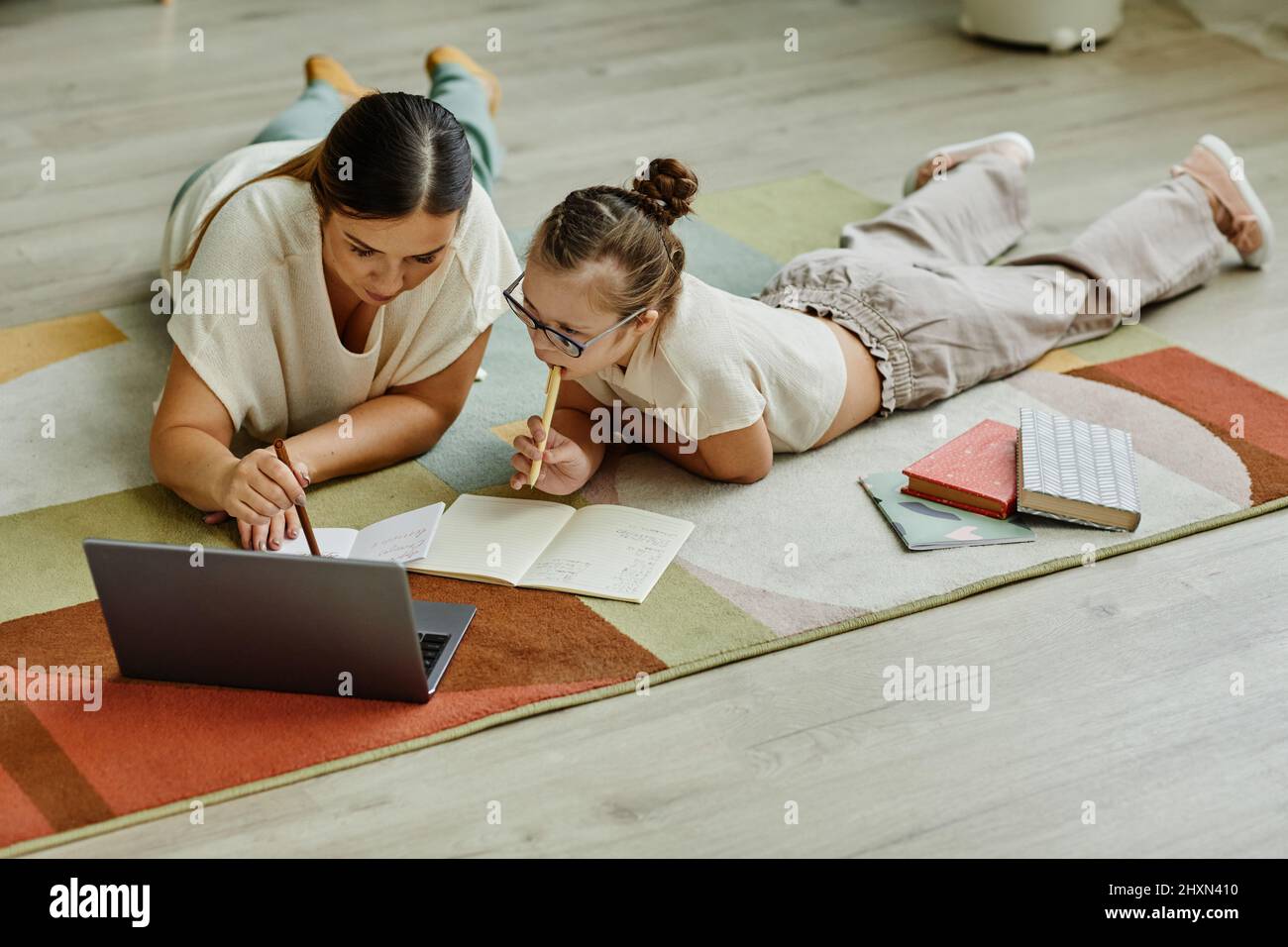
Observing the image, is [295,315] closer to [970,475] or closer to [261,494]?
[261,494]

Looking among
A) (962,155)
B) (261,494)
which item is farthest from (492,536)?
(962,155)

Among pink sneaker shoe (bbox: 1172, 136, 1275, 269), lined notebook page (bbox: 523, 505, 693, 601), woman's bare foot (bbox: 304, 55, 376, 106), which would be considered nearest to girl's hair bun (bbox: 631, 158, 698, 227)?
lined notebook page (bbox: 523, 505, 693, 601)

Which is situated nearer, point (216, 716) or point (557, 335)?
point (216, 716)

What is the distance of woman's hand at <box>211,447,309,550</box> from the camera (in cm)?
167

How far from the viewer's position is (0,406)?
85.9 inches

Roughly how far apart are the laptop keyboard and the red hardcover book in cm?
68

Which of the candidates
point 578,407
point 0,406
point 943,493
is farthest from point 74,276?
point 943,493

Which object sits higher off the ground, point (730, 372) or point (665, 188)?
point (665, 188)

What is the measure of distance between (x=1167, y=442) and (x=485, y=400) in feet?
3.34

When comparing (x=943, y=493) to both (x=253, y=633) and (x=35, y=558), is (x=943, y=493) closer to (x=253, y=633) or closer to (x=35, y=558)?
(x=253, y=633)

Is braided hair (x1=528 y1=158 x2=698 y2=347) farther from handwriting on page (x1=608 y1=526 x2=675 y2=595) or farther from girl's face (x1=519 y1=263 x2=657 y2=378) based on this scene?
handwriting on page (x1=608 y1=526 x2=675 y2=595)

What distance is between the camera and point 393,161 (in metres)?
1.65

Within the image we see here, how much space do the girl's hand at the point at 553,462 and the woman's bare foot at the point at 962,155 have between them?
1.05 metres

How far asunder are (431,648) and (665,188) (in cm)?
63
